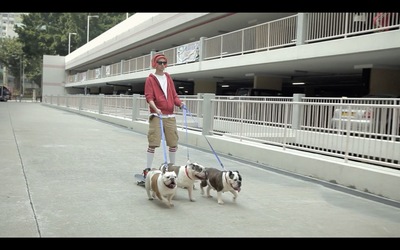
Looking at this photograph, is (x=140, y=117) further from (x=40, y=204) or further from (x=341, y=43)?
(x=40, y=204)

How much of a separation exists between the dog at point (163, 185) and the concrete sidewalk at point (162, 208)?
0.46 ft

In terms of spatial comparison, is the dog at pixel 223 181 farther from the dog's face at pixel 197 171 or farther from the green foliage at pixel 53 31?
the green foliage at pixel 53 31

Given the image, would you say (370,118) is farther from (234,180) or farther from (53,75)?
(53,75)

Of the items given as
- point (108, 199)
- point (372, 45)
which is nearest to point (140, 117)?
point (372, 45)

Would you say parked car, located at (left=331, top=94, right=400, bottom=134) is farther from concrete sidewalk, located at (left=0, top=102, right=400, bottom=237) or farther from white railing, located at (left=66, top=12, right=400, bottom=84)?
white railing, located at (left=66, top=12, right=400, bottom=84)

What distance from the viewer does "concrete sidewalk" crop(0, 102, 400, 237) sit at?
14.7ft

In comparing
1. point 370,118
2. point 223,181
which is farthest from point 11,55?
point 223,181

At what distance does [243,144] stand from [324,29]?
18.9ft

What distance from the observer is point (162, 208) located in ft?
17.6

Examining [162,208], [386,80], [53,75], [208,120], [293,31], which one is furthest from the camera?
[53,75]

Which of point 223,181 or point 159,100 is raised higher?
point 159,100

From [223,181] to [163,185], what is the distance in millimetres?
857

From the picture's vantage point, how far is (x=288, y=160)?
8.35 meters

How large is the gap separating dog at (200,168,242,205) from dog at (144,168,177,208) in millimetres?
656
